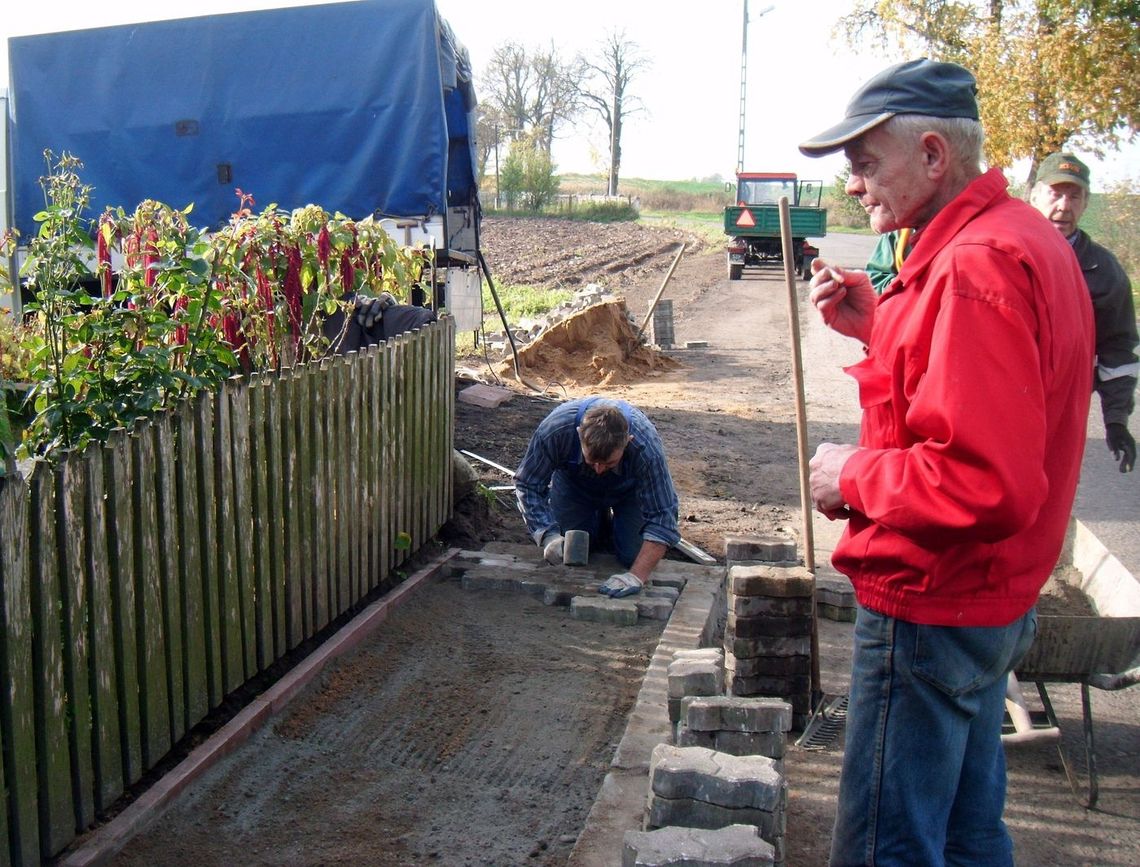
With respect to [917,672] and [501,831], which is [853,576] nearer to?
[917,672]

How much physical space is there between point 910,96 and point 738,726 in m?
1.96

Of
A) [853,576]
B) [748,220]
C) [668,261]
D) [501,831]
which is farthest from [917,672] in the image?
[668,261]

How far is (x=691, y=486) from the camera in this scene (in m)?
8.17

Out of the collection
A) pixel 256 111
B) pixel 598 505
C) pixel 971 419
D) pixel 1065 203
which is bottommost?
pixel 598 505

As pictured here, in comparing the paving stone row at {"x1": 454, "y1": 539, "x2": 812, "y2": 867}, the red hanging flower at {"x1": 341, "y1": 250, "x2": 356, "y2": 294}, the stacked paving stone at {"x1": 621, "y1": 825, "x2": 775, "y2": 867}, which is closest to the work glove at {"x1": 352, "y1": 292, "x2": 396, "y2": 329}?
the red hanging flower at {"x1": 341, "y1": 250, "x2": 356, "y2": 294}

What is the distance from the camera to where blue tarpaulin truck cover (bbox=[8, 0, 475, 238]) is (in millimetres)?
8969

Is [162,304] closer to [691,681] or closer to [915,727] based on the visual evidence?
[691,681]

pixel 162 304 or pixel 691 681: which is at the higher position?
pixel 162 304

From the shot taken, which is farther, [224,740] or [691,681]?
[224,740]

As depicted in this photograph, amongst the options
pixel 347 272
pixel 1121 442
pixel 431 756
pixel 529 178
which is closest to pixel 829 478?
pixel 431 756

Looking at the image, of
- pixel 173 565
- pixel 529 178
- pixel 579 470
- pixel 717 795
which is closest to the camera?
pixel 717 795

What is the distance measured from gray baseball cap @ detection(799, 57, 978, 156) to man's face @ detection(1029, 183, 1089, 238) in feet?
9.46

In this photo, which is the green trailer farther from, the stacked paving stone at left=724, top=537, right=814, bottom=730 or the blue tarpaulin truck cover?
the stacked paving stone at left=724, top=537, right=814, bottom=730

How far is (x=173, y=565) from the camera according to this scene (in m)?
3.54
